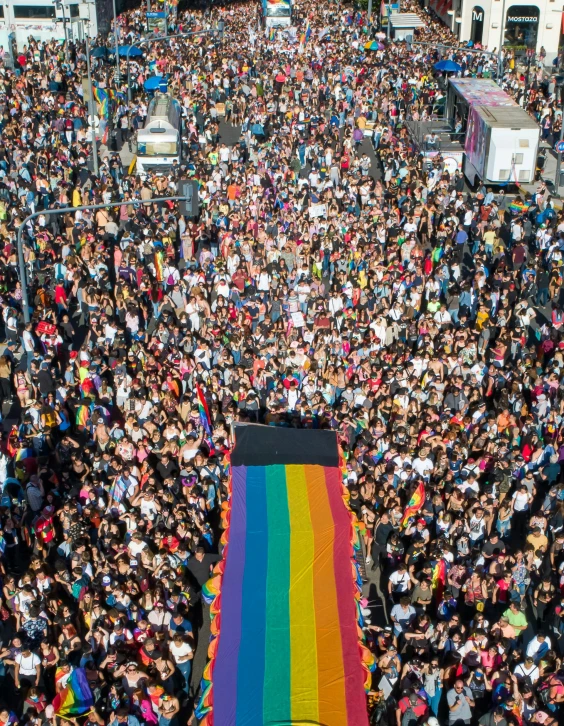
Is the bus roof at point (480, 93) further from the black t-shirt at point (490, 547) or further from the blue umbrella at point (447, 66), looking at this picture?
the black t-shirt at point (490, 547)

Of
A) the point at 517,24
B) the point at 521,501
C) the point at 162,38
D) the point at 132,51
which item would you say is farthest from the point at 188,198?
the point at 517,24

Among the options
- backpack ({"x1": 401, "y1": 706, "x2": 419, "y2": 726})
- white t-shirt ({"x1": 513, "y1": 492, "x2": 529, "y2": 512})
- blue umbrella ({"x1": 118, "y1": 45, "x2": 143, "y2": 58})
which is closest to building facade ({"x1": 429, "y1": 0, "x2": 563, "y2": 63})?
blue umbrella ({"x1": 118, "y1": 45, "x2": 143, "y2": 58})

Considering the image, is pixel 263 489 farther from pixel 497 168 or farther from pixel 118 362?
pixel 497 168

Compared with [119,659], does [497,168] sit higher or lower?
higher

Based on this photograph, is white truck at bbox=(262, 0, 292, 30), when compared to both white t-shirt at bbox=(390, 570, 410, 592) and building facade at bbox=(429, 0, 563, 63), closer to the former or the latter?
building facade at bbox=(429, 0, 563, 63)

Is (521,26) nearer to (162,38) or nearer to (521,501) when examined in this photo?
(162,38)

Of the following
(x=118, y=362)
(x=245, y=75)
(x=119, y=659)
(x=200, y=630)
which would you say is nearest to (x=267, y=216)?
(x=118, y=362)

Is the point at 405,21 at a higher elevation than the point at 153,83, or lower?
higher
